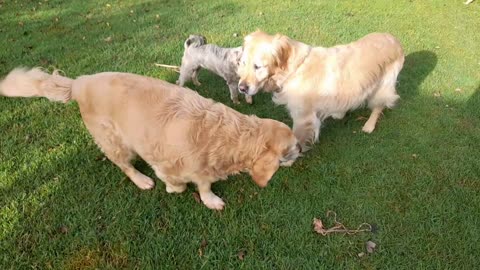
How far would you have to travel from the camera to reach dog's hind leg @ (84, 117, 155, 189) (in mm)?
3657

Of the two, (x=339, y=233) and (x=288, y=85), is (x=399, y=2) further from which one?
(x=339, y=233)

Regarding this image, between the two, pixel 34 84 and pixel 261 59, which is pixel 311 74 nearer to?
pixel 261 59

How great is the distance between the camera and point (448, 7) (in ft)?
30.6

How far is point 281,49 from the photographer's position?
14.9 ft

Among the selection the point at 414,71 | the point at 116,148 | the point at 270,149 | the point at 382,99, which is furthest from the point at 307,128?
the point at 414,71

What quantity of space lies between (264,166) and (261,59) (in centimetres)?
179

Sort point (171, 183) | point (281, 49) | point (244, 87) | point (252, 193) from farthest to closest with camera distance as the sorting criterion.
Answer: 1. point (244, 87)
2. point (281, 49)
3. point (252, 193)
4. point (171, 183)

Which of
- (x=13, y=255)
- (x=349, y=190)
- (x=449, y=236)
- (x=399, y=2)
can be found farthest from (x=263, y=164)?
(x=399, y=2)

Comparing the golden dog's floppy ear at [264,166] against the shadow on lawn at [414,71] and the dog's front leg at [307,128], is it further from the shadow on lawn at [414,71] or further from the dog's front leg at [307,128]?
the shadow on lawn at [414,71]

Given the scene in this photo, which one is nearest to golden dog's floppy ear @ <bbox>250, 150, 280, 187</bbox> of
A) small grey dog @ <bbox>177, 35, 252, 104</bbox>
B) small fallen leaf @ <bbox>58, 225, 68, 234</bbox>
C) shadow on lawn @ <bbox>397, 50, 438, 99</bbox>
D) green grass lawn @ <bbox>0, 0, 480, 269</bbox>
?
green grass lawn @ <bbox>0, 0, 480, 269</bbox>

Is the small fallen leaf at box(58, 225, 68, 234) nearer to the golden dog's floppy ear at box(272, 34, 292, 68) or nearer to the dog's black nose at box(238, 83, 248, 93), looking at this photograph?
the dog's black nose at box(238, 83, 248, 93)

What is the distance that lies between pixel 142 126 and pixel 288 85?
6.94ft

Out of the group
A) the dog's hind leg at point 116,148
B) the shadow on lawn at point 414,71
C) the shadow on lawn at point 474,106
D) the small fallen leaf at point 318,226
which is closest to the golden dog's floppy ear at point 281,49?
the small fallen leaf at point 318,226

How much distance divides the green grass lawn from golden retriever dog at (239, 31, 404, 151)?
19.5 inches
